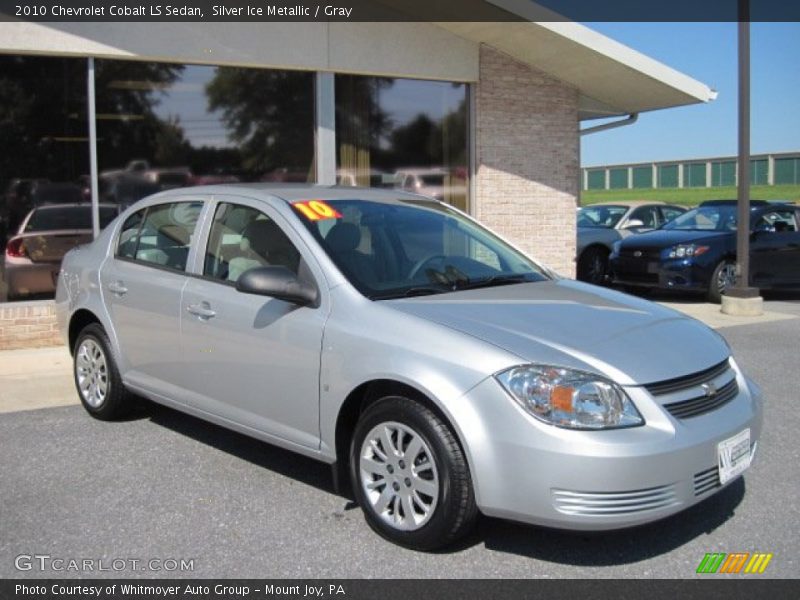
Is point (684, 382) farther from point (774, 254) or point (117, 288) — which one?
point (774, 254)

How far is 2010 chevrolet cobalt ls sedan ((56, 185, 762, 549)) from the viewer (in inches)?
137

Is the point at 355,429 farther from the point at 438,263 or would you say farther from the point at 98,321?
the point at 98,321

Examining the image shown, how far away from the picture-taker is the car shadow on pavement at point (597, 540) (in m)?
3.82

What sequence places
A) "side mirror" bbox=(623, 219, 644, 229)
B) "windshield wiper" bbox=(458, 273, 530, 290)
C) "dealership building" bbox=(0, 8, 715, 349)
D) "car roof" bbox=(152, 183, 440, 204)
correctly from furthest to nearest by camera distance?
"side mirror" bbox=(623, 219, 644, 229), "dealership building" bbox=(0, 8, 715, 349), "car roof" bbox=(152, 183, 440, 204), "windshield wiper" bbox=(458, 273, 530, 290)

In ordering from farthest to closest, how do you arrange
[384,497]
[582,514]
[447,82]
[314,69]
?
[447,82] → [314,69] → [384,497] → [582,514]

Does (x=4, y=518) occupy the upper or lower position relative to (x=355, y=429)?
lower

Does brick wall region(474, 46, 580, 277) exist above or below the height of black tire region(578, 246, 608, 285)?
above

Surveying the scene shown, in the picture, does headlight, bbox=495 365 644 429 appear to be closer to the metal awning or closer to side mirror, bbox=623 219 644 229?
the metal awning

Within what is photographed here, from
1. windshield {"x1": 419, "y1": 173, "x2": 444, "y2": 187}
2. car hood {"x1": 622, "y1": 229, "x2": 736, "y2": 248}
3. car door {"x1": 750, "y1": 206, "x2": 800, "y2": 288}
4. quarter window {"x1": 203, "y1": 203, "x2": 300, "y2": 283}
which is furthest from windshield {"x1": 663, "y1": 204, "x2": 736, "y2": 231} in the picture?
quarter window {"x1": 203, "y1": 203, "x2": 300, "y2": 283}

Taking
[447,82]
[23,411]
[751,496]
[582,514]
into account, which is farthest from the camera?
[447,82]

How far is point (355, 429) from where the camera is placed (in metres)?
4.05

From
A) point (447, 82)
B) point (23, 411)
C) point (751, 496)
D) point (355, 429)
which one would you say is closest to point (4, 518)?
point (355, 429)

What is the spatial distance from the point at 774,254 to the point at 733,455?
33.2ft

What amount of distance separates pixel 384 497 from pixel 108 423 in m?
2.84
